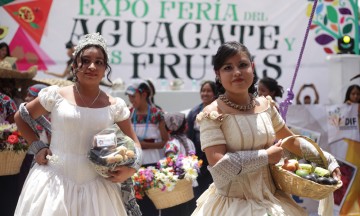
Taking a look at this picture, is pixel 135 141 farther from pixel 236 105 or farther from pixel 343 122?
pixel 343 122

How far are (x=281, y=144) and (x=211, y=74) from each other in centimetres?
662

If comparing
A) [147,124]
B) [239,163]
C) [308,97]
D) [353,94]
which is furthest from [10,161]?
[308,97]

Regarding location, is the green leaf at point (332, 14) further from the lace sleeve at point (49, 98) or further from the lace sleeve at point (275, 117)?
the lace sleeve at point (49, 98)

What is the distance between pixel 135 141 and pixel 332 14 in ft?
24.8

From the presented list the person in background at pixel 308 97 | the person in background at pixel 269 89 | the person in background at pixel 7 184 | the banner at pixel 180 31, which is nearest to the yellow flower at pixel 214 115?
the person in background at pixel 7 184

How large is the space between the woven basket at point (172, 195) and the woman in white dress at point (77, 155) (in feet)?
4.95

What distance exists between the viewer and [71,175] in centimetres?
367

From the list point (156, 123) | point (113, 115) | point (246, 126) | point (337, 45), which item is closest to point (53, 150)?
point (113, 115)

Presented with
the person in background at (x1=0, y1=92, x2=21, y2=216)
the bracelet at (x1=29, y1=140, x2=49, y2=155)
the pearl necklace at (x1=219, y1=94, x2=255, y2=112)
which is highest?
the pearl necklace at (x1=219, y1=94, x2=255, y2=112)

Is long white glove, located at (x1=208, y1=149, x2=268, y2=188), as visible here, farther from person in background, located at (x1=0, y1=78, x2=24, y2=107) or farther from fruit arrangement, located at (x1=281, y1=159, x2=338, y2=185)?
person in background, located at (x1=0, y1=78, x2=24, y2=107)

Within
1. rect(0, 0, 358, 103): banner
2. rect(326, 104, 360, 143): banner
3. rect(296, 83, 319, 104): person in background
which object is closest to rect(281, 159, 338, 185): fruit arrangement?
rect(326, 104, 360, 143): banner

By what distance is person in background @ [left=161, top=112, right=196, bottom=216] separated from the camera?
591 centimetres

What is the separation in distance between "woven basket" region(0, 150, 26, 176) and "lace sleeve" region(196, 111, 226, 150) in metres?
2.84

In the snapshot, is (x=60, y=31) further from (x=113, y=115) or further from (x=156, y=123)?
(x=113, y=115)
